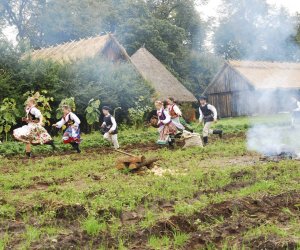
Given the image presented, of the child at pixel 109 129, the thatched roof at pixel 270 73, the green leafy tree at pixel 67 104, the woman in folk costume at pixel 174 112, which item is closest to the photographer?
the child at pixel 109 129

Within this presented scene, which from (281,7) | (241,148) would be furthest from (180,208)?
(281,7)

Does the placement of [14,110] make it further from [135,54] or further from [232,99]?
[232,99]

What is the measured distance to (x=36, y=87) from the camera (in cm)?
1884

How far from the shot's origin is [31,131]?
1267 cm

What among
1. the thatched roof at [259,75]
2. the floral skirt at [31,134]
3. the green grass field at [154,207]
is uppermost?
the thatched roof at [259,75]

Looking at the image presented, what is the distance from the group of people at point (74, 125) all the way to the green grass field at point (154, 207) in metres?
2.70

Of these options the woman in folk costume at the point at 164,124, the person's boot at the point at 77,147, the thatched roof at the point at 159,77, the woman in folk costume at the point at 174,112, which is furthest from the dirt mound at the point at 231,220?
the thatched roof at the point at 159,77

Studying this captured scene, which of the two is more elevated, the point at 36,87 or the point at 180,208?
the point at 36,87

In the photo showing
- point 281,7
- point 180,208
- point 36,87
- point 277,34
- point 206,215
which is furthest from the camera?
point 36,87

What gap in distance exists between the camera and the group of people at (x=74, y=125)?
12.7 metres

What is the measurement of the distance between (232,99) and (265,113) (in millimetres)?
11288

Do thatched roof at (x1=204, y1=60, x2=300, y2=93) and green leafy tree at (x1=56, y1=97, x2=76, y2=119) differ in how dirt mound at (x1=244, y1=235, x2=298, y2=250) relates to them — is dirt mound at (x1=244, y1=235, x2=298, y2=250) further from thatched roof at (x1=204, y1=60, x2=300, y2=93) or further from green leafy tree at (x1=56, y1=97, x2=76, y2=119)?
thatched roof at (x1=204, y1=60, x2=300, y2=93)

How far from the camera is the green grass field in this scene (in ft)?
14.8

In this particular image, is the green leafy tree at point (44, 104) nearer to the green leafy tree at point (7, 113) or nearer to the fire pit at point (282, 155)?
the green leafy tree at point (7, 113)
